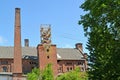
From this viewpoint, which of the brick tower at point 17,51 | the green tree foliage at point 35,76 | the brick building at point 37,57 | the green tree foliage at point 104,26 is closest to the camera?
the green tree foliage at point 104,26

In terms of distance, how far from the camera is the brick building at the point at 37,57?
283ft

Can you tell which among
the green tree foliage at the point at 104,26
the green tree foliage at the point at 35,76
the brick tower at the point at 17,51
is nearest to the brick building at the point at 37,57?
the brick tower at the point at 17,51

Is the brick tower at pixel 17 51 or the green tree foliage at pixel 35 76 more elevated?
the brick tower at pixel 17 51

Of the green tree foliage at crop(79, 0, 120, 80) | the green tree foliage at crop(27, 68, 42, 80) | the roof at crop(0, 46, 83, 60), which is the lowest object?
the green tree foliage at crop(27, 68, 42, 80)

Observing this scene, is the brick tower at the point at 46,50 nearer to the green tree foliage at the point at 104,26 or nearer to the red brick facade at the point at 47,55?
the red brick facade at the point at 47,55

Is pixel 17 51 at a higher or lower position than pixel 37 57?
higher

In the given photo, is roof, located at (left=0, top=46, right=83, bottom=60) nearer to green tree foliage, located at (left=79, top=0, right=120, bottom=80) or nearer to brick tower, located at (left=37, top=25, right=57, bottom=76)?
brick tower, located at (left=37, top=25, right=57, bottom=76)

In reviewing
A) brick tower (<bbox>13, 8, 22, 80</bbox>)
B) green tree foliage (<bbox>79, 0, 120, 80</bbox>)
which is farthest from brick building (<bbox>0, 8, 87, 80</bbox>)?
green tree foliage (<bbox>79, 0, 120, 80</bbox>)

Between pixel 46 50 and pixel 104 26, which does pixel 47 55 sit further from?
pixel 104 26

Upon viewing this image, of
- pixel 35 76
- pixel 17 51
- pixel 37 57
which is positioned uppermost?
pixel 17 51

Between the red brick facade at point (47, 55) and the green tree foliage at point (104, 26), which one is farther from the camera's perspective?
the red brick facade at point (47, 55)

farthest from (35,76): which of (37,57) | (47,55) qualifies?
(37,57)

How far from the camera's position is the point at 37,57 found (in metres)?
91.9

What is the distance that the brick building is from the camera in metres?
86.2
